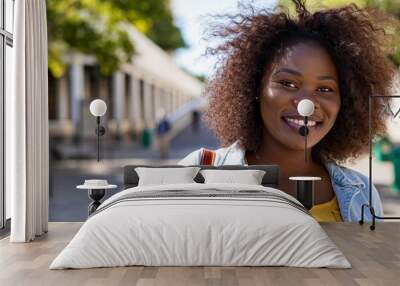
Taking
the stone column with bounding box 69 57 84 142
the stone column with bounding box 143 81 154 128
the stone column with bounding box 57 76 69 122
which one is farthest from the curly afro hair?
the stone column with bounding box 143 81 154 128

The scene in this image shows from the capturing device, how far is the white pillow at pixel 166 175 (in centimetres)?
617

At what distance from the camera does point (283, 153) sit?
22.2 ft

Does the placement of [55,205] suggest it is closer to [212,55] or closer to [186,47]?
[212,55]

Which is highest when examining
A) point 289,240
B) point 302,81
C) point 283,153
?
point 302,81

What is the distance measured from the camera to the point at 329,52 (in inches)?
259

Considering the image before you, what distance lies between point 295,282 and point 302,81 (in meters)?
2.88

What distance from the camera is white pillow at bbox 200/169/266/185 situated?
20.2 feet

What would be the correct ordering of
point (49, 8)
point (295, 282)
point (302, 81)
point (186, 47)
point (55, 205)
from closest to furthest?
point (295, 282) → point (302, 81) → point (55, 205) → point (49, 8) → point (186, 47)

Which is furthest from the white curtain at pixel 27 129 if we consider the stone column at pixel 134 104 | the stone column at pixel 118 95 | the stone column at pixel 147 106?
the stone column at pixel 147 106

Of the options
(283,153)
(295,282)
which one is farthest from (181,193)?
(283,153)

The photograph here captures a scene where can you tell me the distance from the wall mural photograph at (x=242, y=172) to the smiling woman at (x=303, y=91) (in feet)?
0.04

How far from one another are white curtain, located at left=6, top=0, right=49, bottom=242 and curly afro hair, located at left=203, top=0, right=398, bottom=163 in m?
1.72

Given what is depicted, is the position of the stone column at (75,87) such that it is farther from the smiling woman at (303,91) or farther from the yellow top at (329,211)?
the yellow top at (329,211)

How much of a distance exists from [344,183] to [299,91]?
991mm
